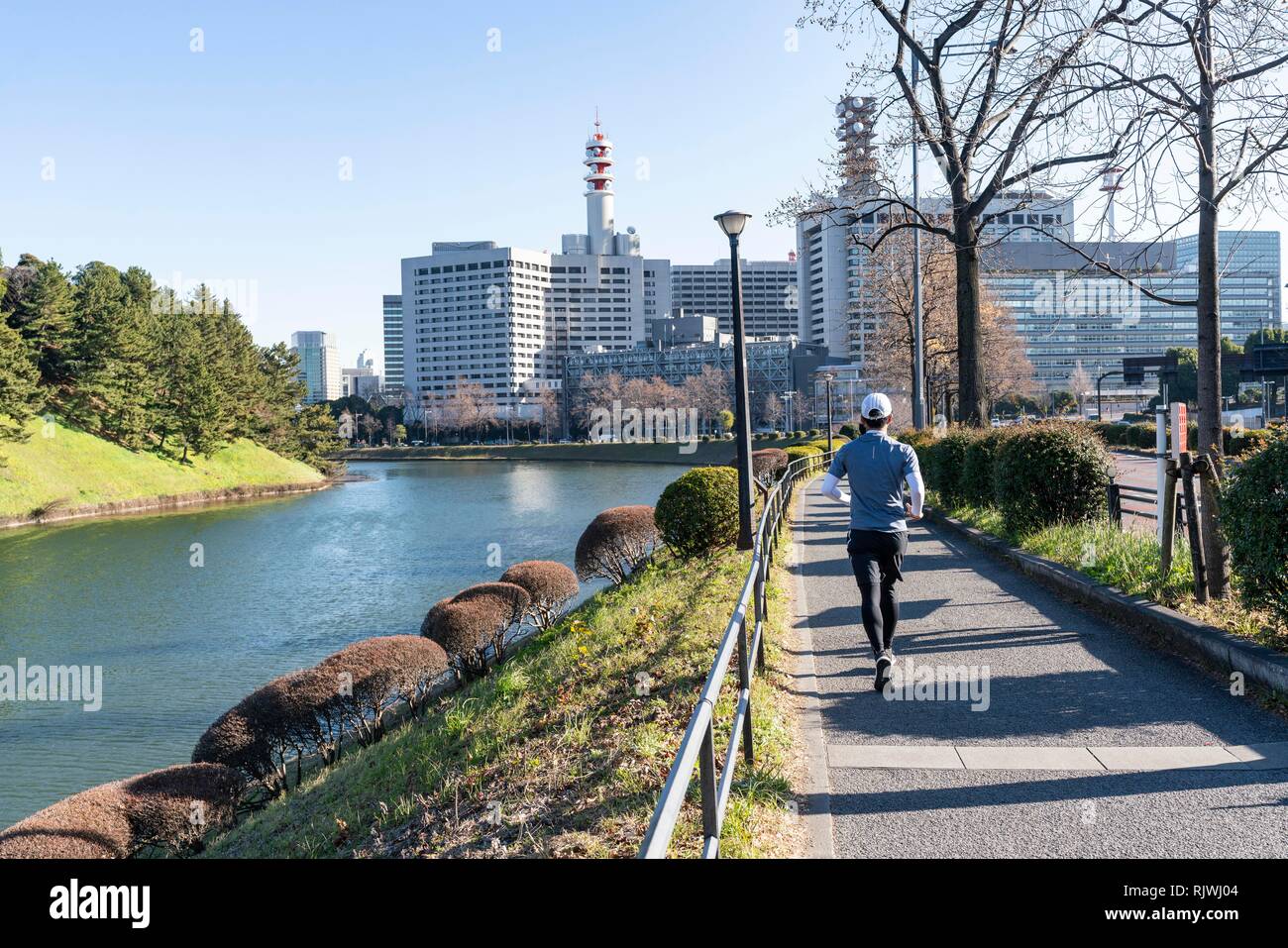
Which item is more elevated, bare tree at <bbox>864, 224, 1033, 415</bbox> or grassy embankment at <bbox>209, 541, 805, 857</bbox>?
bare tree at <bbox>864, 224, 1033, 415</bbox>

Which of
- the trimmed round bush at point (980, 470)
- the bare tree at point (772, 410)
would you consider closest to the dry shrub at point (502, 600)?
the trimmed round bush at point (980, 470)

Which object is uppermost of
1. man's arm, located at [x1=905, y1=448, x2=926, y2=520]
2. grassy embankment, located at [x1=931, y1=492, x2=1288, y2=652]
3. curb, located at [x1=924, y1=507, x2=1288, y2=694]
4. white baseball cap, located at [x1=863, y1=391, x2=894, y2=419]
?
white baseball cap, located at [x1=863, y1=391, x2=894, y2=419]

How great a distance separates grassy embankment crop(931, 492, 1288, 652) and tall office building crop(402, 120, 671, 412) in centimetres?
16983

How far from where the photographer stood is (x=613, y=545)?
1850 cm

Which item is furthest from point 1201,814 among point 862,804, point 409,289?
point 409,289

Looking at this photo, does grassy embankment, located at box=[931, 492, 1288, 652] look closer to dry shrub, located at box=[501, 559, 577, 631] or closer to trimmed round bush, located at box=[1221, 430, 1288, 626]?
trimmed round bush, located at box=[1221, 430, 1288, 626]

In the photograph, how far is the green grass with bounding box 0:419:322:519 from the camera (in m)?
48.5

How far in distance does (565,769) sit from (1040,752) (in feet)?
9.18

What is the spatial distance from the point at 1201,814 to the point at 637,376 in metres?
148

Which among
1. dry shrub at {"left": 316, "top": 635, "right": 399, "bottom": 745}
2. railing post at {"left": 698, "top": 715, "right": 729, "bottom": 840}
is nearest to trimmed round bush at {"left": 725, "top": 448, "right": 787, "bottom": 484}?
dry shrub at {"left": 316, "top": 635, "right": 399, "bottom": 745}

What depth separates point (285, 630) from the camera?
1925 centimetres

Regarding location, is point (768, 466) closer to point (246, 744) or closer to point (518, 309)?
point (246, 744)

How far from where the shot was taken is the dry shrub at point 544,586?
16406 mm
